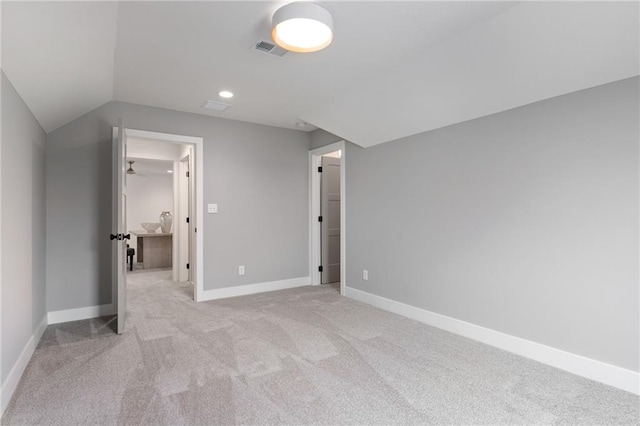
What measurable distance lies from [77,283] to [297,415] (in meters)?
2.96

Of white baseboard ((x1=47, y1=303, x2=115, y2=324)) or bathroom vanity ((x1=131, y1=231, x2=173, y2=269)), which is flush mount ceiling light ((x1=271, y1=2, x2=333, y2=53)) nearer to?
white baseboard ((x1=47, y1=303, x2=115, y2=324))

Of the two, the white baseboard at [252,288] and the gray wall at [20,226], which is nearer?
the gray wall at [20,226]

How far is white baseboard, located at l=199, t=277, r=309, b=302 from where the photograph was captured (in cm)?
421

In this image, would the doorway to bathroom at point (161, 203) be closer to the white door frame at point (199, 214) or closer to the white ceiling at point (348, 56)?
the white door frame at point (199, 214)

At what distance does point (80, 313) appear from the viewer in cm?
349

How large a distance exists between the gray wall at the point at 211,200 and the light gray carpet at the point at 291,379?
680 millimetres

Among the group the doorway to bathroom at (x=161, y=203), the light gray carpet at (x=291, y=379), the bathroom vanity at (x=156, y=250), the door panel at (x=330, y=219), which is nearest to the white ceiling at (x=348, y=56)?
the doorway to bathroom at (x=161, y=203)

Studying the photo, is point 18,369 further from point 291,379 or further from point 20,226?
point 291,379

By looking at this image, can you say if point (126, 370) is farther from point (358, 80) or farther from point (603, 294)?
point (603, 294)

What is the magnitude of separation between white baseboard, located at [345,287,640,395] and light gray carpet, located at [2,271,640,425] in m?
0.08

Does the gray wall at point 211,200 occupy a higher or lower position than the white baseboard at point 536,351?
higher

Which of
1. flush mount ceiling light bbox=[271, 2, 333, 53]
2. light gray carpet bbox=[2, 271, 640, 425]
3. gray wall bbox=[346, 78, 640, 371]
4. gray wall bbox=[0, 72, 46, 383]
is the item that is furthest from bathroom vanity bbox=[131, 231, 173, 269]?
flush mount ceiling light bbox=[271, 2, 333, 53]

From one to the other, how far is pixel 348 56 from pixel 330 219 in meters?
2.95

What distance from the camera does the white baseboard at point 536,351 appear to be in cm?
211
